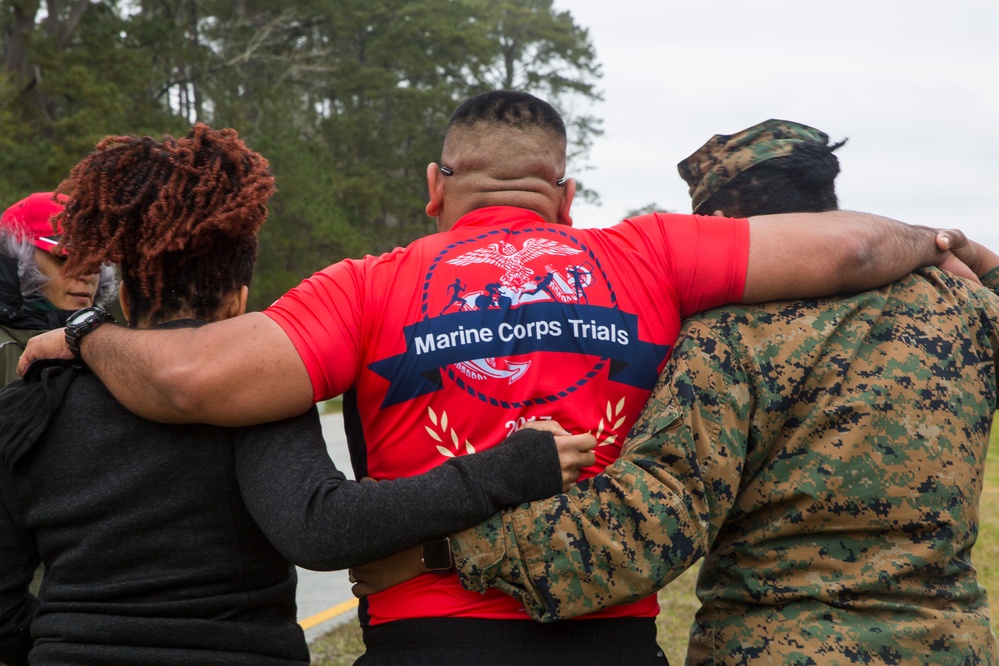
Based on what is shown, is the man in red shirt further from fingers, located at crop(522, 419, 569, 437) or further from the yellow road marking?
the yellow road marking

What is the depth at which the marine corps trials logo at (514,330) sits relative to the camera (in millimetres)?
2273

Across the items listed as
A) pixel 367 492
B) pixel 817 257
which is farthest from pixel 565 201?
pixel 367 492

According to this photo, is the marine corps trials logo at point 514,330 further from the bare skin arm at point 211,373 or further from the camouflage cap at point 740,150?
the camouflage cap at point 740,150

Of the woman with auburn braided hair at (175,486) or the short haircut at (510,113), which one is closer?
the woman with auburn braided hair at (175,486)

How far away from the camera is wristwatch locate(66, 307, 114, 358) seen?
2305 millimetres

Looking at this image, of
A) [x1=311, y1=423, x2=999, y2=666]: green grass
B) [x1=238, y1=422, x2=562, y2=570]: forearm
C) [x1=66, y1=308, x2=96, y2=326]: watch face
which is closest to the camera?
[x1=238, y1=422, x2=562, y2=570]: forearm

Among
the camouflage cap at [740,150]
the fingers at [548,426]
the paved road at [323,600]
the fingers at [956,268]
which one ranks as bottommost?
the paved road at [323,600]

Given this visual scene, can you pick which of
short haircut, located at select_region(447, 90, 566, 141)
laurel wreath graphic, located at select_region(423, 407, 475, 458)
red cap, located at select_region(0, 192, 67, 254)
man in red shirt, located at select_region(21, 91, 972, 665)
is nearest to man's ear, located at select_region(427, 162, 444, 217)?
short haircut, located at select_region(447, 90, 566, 141)

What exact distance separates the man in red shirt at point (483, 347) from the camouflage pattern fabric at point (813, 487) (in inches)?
3.8

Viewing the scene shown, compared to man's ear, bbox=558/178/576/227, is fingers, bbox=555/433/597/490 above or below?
below

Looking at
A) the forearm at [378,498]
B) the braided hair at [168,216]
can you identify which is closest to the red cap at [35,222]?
the braided hair at [168,216]

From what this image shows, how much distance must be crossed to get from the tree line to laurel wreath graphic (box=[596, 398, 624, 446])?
1668cm

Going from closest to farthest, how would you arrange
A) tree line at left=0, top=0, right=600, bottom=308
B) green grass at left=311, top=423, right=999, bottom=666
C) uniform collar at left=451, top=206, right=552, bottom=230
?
uniform collar at left=451, top=206, right=552, bottom=230 → green grass at left=311, top=423, right=999, bottom=666 → tree line at left=0, top=0, right=600, bottom=308

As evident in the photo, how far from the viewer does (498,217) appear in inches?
99.2
